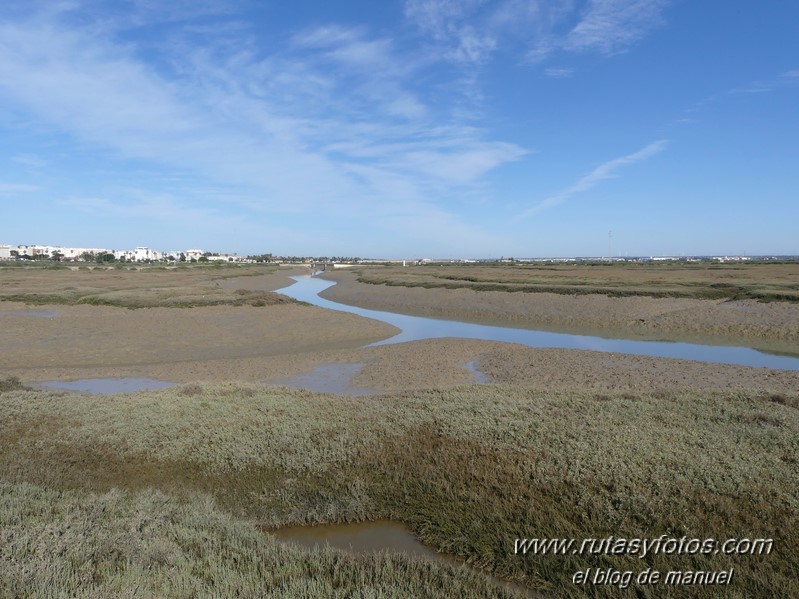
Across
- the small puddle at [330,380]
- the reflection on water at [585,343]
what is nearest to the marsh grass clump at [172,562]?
the small puddle at [330,380]

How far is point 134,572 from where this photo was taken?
5.42 m

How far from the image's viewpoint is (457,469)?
8.87 metres

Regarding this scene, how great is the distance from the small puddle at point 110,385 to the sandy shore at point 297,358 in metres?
0.66

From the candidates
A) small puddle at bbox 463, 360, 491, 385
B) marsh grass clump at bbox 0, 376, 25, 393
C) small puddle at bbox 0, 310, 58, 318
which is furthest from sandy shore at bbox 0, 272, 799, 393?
marsh grass clump at bbox 0, 376, 25, 393

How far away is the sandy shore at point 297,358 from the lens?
1789 centimetres

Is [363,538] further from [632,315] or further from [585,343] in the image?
[632,315]

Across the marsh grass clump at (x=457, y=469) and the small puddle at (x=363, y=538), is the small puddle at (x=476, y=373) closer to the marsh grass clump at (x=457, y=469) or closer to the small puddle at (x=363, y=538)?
the marsh grass clump at (x=457, y=469)

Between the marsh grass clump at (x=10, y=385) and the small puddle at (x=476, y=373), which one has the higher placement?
the marsh grass clump at (x=10, y=385)

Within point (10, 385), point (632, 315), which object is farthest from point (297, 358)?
point (632, 315)

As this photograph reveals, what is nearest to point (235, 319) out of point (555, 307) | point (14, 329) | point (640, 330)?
point (14, 329)

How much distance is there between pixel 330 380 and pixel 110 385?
311 inches

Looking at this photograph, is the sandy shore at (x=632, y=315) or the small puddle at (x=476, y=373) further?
the sandy shore at (x=632, y=315)

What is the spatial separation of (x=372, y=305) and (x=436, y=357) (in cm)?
2708

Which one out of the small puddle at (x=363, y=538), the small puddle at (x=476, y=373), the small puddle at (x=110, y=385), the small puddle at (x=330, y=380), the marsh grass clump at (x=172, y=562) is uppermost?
the marsh grass clump at (x=172, y=562)
